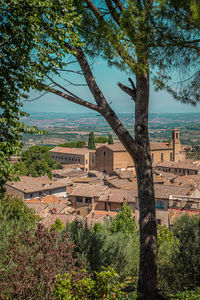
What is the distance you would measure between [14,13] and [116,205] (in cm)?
2307

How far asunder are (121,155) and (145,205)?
51735 millimetres

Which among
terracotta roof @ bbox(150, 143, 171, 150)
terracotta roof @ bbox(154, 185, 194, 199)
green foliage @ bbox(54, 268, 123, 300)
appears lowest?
terracotta roof @ bbox(154, 185, 194, 199)

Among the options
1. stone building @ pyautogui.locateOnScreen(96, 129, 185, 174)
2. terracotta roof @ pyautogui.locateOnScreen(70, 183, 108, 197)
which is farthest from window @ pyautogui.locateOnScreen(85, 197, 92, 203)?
stone building @ pyautogui.locateOnScreen(96, 129, 185, 174)

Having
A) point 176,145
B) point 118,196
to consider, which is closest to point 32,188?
point 118,196

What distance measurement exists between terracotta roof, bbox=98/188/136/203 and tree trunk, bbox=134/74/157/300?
20867mm

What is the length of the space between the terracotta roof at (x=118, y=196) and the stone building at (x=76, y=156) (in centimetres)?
3495

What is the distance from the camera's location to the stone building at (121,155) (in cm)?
5562

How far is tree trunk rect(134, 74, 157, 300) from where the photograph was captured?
3.86 meters

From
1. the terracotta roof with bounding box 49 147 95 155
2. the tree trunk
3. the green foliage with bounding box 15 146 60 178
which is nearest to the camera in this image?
the tree trunk

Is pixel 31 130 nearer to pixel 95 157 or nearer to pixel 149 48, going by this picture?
pixel 149 48

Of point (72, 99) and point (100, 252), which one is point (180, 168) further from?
point (72, 99)

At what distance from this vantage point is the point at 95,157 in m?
60.4

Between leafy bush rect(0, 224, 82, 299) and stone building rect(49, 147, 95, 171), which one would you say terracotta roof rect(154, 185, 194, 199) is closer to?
leafy bush rect(0, 224, 82, 299)

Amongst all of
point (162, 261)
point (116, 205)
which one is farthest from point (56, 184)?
point (162, 261)
